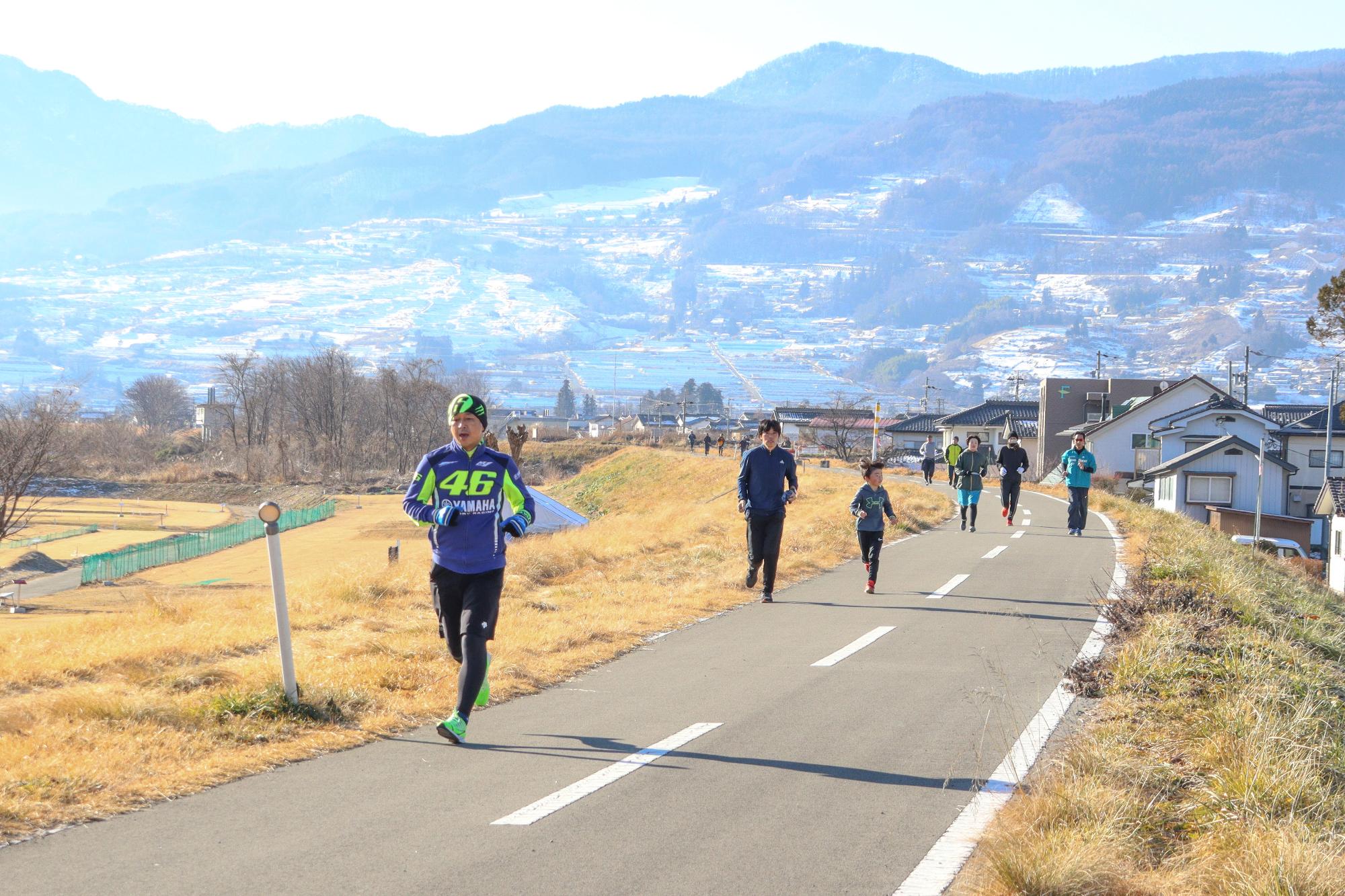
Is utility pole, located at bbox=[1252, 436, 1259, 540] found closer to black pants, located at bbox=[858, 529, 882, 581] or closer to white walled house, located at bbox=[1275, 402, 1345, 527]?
white walled house, located at bbox=[1275, 402, 1345, 527]

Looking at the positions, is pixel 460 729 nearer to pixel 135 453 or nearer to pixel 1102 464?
pixel 1102 464

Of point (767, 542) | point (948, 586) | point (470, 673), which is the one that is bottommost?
point (948, 586)

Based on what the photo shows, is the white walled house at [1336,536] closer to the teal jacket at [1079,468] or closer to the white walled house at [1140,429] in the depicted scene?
the white walled house at [1140,429]

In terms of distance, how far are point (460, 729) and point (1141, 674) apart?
4.26 m

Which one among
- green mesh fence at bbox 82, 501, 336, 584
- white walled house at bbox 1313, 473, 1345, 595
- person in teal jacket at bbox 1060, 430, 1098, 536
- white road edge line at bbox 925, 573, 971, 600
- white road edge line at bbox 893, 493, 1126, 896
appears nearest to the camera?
white road edge line at bbox 893, 493, 1126, 896

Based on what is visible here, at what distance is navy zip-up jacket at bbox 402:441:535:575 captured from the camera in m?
6.39

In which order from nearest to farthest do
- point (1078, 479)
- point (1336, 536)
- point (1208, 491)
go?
1. point (1078, 479)
2. point (1336, 536)
3. point (1208, 491)

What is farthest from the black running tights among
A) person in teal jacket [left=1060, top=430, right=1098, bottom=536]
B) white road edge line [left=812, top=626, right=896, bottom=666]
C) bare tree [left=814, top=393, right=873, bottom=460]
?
bare tree [left=814, top=393, right=873, bottom=460]

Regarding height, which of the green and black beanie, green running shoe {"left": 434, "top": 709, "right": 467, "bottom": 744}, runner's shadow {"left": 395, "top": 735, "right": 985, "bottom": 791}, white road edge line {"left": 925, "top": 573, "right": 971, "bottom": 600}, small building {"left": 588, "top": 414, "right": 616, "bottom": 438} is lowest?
small building {"left": 588, "top": 414, "right": 616, "bottom": 438}

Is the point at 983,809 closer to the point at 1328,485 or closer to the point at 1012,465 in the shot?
the point at 1012,465

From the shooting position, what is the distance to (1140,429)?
68125 millimetres

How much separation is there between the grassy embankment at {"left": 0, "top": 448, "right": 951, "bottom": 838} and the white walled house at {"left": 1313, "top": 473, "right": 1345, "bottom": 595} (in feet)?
105

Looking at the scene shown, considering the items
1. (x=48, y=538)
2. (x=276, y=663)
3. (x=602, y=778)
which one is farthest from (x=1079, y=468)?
(x=48, y=538)

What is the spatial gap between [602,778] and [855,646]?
434cm
